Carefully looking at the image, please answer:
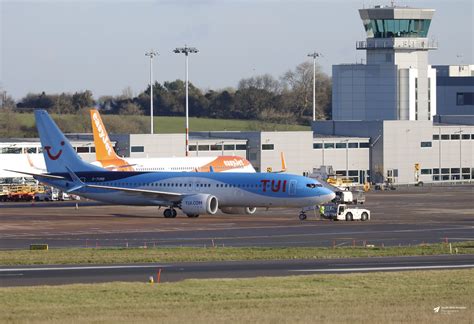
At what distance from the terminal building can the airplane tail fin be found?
23.6 metres

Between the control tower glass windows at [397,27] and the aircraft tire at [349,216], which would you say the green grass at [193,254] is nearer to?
the aircraft tire at [349,216]

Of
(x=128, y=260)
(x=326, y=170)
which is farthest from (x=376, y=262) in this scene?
(x=326, y=170)

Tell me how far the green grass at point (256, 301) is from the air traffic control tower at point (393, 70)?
359 ft

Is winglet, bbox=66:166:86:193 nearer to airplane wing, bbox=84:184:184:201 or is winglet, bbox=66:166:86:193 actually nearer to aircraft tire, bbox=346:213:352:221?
airplane wing, bbox=84:184:184:201

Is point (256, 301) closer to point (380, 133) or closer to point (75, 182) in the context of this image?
point (75, 182)

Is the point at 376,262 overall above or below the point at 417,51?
below

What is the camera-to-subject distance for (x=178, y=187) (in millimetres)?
84500

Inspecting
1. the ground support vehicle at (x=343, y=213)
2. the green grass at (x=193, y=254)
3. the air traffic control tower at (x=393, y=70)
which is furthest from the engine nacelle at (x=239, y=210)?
the air traffic control tower at (x=393, y=70)

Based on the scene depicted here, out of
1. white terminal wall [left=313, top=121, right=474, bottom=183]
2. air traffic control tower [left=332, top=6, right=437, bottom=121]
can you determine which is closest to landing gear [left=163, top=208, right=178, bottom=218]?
white terminal wall [left=313, top=121, right=474, bottom=183]

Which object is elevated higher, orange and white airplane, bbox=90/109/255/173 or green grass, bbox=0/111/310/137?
green grass, bbox=0/111/310/137

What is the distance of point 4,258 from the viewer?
4878 cm

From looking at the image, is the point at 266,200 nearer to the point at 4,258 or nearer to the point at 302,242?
the point at 302,242

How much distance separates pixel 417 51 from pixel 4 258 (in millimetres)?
106499

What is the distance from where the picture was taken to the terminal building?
131375 mm
